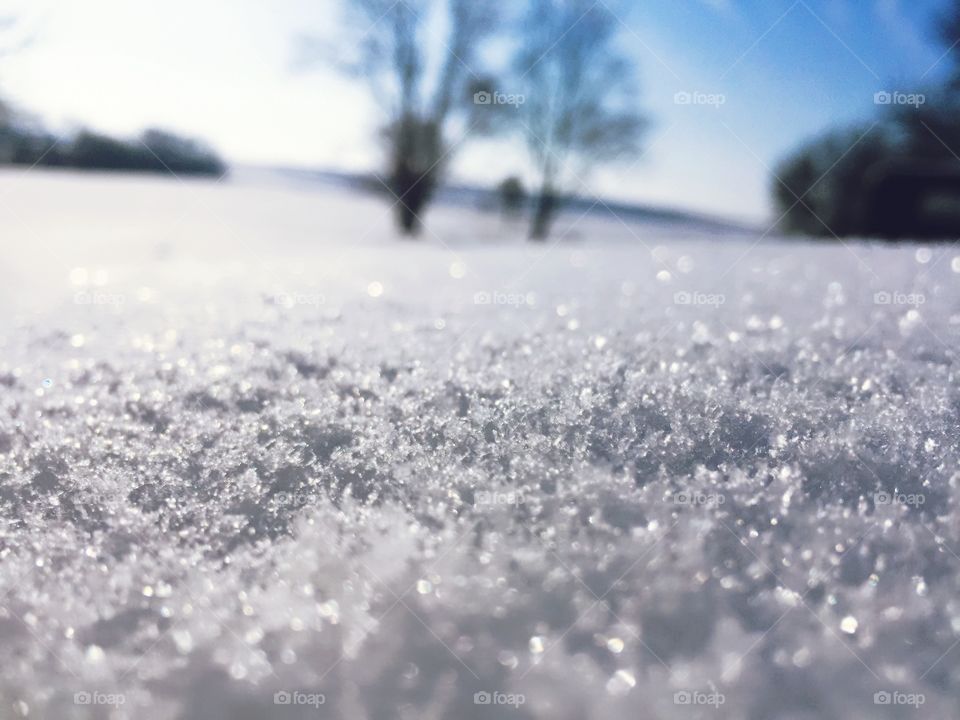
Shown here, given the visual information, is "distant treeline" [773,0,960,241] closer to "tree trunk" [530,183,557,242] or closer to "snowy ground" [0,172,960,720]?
"snowy ground" [0,172,960,720]

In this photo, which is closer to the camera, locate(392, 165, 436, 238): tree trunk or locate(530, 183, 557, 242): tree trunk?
locate(392, 165, 436, 238): tree trunk

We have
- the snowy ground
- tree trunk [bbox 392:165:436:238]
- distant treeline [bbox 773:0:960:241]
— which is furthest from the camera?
tree trunk [bbox 392:165:436:238]

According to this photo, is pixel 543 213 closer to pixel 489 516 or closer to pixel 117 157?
pixel 117 157

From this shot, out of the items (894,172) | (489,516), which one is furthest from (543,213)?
(489,516)

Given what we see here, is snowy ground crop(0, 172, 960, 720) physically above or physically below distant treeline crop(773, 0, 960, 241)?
below

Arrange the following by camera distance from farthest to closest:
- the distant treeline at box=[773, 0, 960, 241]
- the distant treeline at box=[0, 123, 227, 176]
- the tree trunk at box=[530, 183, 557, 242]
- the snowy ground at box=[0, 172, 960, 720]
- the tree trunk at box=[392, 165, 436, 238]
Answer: the tree trunk at box=[530, 183, 557, 242], the distant treeline at box=[0, 123, 227, 176], the tree trunk at box=[392, 165, 436, 238], the distant treeline at box=[773, 0, 960, 241], the snowy ground at box=[0, 172, 960, 720]

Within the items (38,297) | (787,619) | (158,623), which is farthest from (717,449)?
(38,297)

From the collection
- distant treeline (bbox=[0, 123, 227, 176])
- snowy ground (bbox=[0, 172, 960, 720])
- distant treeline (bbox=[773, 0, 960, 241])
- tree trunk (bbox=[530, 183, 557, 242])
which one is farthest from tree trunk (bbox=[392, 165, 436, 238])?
snowy ground (bbox=[0, 172, 960, 720])

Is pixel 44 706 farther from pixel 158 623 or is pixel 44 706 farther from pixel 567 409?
pixel 567 409
